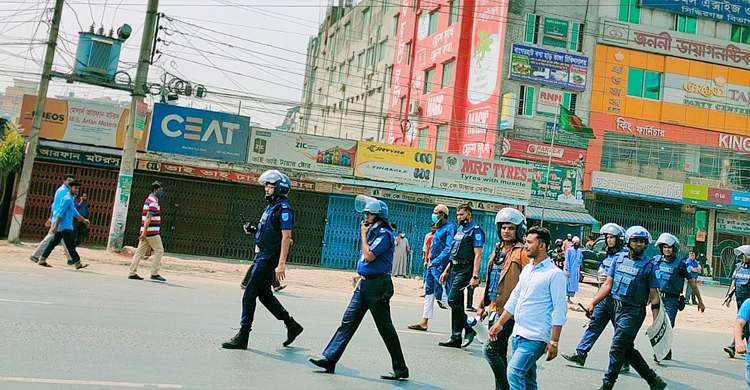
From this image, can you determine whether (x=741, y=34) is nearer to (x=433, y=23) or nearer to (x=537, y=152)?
(x=537, y=152)

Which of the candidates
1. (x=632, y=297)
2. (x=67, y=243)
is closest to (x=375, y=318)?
(x=632, y=297)

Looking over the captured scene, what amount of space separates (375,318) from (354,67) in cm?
5151

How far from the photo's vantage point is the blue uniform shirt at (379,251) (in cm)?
685

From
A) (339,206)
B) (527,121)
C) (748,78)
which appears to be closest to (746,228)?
(748,78)

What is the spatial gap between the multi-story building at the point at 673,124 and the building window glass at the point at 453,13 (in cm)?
797

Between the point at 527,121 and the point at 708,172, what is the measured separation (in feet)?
37.7

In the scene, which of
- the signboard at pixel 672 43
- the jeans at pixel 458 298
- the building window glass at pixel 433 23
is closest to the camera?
the jeans at pixel 458 298

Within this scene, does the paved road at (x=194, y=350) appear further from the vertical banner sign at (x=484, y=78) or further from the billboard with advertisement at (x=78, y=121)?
the vertical banner sign at (x=484, y=78)

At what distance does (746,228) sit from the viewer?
3794cm

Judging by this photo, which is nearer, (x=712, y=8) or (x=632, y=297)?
(x=632, y=297)

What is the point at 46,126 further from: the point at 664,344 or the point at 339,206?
the point at 664,344

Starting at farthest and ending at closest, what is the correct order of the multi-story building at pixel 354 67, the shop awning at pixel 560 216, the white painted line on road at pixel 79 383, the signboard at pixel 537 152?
the multi-story building at pixel 354 67 < the signboard at pixel 537 152 < the shop awning at pixel 560 216 < the white painted line on road at pixel 79 383

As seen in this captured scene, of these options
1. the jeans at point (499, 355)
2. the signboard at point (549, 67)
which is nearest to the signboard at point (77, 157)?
the jeans at point (499, 355)

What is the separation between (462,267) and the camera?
9344mm
